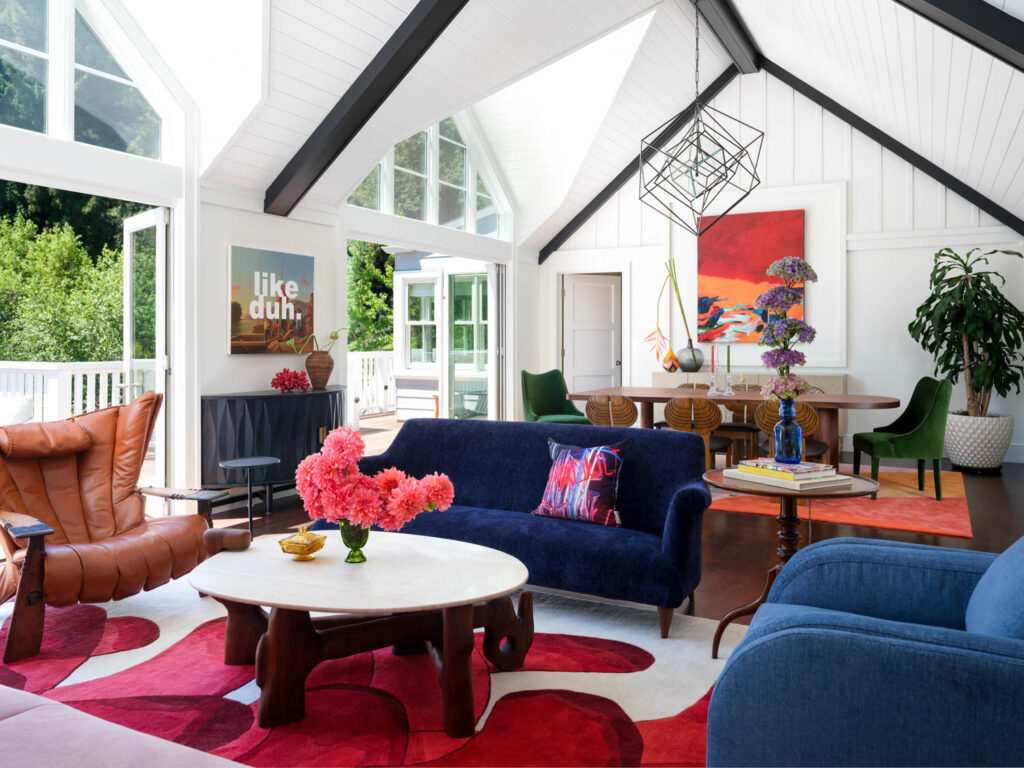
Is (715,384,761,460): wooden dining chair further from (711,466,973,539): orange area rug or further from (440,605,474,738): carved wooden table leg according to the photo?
(440,605,474,738): carved wooden table leg

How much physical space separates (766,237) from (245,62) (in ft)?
18.4

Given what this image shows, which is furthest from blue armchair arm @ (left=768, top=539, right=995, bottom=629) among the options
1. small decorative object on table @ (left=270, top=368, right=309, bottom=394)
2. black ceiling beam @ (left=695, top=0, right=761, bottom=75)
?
black ceiling beam @ (left=695, top=0, right=761, bottom=75)

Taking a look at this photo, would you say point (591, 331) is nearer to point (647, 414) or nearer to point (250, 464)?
point (647, 414)

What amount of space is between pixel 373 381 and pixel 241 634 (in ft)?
28.5

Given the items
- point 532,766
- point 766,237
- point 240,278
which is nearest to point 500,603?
point 532,766

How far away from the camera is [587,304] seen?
9.55 meters

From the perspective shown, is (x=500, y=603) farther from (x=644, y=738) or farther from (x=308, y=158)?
(x=308, y=158)

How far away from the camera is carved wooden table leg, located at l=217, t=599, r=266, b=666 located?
2.74 m

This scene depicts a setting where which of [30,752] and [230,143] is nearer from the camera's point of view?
[30,752]

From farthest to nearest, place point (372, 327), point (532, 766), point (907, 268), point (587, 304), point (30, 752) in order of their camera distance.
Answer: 1. point (372, 327)
2. point (587, 304)
3. point (907, 268)
4. point (532, 766)
5. point (30, 752)

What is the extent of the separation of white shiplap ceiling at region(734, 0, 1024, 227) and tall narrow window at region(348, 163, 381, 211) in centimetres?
350

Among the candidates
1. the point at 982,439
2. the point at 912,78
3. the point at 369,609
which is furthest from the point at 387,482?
the point at 982,439

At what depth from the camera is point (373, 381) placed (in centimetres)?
1132

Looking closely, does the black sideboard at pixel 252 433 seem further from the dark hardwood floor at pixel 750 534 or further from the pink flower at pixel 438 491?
the pink flower at pixel 438 491
